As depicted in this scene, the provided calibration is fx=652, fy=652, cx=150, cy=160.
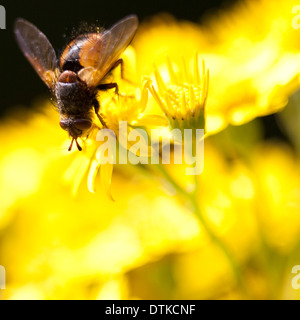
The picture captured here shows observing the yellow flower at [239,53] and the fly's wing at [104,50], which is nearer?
the fly's wing at [104,50]

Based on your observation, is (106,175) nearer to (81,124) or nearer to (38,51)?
(81,124)

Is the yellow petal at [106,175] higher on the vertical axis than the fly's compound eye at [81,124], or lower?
lower

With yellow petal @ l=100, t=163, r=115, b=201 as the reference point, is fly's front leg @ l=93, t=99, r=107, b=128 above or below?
above

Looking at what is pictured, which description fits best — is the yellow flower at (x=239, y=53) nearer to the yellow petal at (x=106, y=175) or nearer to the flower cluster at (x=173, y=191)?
the flower cluster at (x=173, y=191)

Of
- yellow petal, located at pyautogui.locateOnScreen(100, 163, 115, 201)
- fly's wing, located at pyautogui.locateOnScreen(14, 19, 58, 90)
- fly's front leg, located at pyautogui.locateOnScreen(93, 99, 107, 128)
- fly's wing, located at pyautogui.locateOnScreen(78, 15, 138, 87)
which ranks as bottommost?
yellow petal, located at pyautogui.locateOnScreen(100, 163, 115, 201)

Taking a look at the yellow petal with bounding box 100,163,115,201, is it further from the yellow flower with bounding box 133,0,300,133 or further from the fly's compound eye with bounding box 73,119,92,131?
the yellow flower with bounding box 133,0,300,133

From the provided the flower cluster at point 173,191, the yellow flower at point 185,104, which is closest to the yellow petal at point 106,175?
the flower cluster at point 173,191

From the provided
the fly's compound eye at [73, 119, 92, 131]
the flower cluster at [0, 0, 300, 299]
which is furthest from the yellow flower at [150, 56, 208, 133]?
the fly's compound eye at [73, 119, 92, 131]
